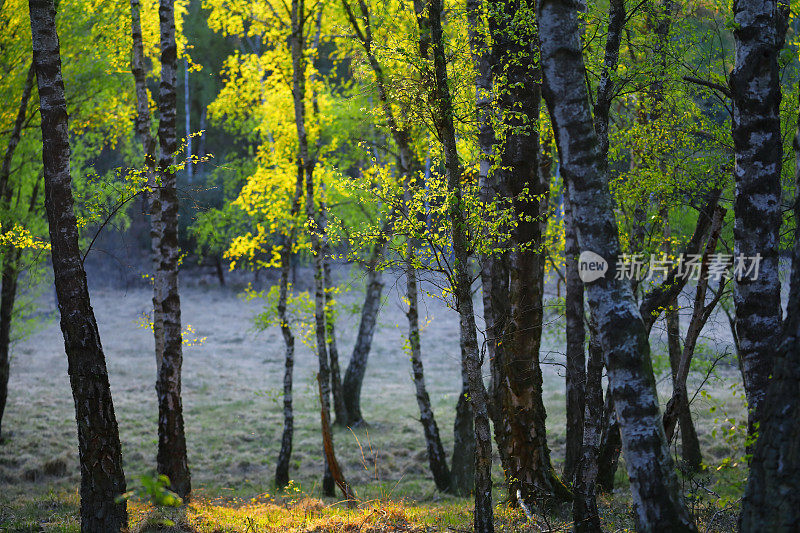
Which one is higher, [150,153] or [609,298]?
[150,153]

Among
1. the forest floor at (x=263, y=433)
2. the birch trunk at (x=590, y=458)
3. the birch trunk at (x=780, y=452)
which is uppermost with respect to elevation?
the birch trunk at (x=780, y=452)

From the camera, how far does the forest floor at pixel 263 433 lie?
800cm

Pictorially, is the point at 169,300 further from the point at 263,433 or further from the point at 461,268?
the point at 263,433

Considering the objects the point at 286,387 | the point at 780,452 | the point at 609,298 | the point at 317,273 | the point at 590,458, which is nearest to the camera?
the point at 780,452

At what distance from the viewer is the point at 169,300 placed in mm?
10570

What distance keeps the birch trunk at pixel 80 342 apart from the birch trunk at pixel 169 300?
143 inches

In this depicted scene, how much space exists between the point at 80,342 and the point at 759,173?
6651 millimetres

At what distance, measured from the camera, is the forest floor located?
26.2 feet

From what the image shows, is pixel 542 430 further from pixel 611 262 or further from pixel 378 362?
pixel 378 362

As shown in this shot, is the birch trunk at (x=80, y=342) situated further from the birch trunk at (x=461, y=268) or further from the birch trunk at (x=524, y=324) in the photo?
the birch trunk at (x=524, y=324)

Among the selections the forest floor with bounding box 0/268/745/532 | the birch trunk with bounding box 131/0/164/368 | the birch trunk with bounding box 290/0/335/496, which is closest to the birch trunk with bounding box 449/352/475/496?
the forest floor with bounding box 0/268/745/532

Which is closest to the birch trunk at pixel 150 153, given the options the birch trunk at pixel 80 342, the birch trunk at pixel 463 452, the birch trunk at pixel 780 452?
the birch trunk at pixel 80 342

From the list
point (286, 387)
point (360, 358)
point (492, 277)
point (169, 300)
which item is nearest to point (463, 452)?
point (286, 387)

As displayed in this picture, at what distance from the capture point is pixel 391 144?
1717 cm
